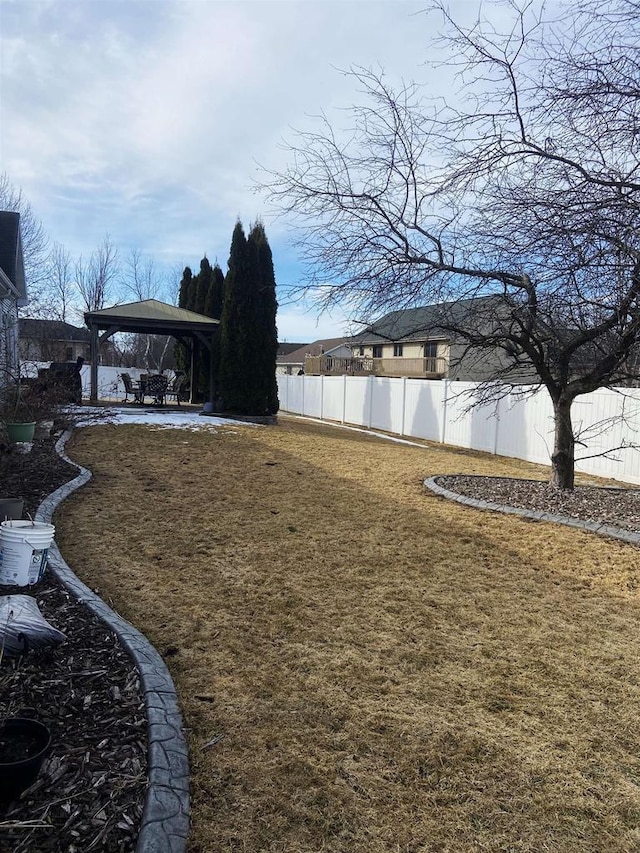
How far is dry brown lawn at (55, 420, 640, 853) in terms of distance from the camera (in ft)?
6.16

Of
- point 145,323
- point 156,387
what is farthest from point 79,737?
point 156,387

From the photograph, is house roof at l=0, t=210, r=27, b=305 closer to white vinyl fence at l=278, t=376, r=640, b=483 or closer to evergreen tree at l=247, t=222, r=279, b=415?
evergreen tree at l=247, t=222, r=279, b=415

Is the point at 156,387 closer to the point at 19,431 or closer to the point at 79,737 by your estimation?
the point at 19,431

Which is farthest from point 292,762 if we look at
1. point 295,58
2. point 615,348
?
point 295,58

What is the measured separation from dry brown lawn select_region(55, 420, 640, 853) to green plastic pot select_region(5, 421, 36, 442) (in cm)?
245

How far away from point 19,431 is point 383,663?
21.9 ft

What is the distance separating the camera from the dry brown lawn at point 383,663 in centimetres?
188

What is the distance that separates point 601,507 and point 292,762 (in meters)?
5.04

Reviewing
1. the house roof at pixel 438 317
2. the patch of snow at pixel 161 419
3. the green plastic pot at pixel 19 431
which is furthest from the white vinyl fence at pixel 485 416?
the green plastic pot at pixel 19 431

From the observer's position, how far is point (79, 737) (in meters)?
2.07

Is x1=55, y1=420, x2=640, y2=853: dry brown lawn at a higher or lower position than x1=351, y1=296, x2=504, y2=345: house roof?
lower

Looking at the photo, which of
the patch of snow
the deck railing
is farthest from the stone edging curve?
the deck railing

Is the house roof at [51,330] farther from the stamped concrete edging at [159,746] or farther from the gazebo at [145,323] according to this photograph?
the stamped concrete edging at [159,746]

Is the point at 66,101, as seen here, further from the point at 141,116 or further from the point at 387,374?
the point at 387,374
